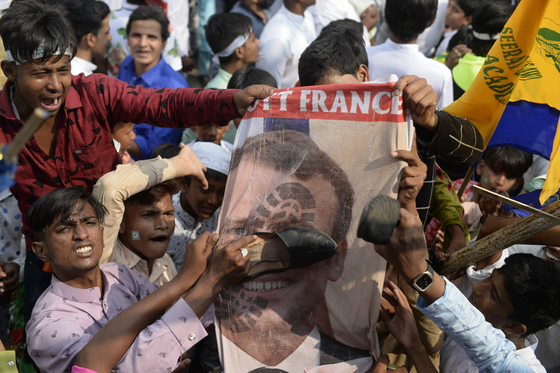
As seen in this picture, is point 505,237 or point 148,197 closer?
point 505,237

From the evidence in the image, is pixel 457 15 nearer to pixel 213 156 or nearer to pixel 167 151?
pixel 213 156

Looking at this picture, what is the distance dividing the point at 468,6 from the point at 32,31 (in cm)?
470

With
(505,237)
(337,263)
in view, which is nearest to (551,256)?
(505,237)

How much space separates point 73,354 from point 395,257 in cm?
121

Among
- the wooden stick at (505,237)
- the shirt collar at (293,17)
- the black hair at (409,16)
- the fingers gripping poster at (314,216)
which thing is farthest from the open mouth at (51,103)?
the shirt collar at (293,17)

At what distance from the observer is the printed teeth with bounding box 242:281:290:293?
82.0 inches

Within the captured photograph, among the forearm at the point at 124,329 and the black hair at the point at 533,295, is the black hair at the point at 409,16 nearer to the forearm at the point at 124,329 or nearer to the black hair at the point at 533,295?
the black hair at the point at 533,295

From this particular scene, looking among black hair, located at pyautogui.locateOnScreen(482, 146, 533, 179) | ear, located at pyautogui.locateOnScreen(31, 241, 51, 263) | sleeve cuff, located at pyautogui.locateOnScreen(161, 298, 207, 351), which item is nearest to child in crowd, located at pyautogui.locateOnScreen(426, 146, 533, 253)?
black hair, located at pyautogui.locateOnScreen(482, 146, 533, 179)

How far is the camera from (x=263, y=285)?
2084mm

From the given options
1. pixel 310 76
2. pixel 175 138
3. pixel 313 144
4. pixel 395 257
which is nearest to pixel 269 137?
pixel 313 144

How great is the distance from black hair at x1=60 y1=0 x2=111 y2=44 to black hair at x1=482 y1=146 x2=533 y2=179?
3232mm

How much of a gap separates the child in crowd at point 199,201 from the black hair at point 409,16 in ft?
5.23

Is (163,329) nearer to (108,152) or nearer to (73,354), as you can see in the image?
(73,354)

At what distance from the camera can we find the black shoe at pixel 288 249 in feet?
6.35
